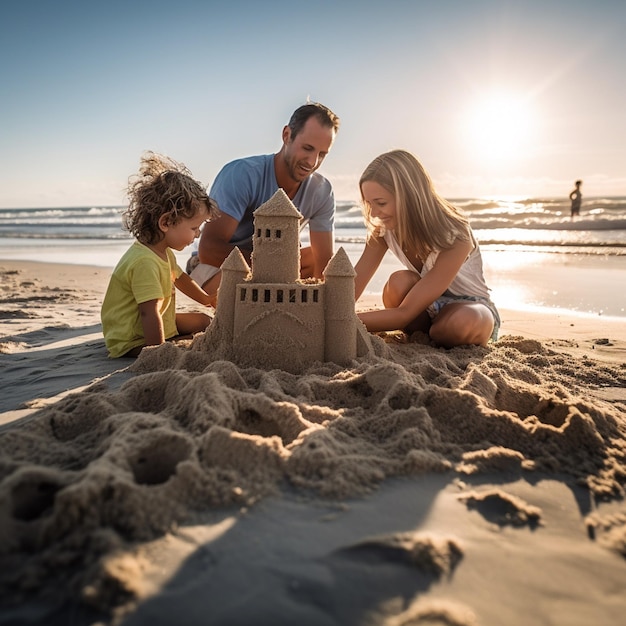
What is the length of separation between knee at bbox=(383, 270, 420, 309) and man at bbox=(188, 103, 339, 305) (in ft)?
5.54

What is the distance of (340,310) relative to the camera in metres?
3.68

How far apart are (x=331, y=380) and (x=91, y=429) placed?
55.5 inches

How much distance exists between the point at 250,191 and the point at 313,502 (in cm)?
457

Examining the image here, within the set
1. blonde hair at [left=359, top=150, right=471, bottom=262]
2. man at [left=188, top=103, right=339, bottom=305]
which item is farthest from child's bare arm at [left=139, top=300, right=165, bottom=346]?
blonde hair at [left=359, top=150, right=471, bottom=262]

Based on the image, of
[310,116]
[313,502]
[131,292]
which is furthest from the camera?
[310,116]

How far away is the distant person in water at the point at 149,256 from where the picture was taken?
416 centimetres

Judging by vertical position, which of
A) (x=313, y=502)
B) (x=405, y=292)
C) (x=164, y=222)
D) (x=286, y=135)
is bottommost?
(x=313, y=502)

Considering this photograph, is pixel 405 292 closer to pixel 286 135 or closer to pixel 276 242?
pixel 276 242

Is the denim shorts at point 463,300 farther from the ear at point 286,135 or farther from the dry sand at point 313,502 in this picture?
the ear at point 286,135

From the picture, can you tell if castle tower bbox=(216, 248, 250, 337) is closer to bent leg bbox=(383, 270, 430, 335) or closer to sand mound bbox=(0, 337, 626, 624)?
sand mound bbox=(0, 337, 626, 624)

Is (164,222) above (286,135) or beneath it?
beneath

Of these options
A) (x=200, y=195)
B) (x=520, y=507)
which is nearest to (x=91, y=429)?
(x=520, y=507)

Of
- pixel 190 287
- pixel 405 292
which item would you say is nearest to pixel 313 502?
pixel 405 292

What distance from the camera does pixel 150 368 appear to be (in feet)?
12.1
